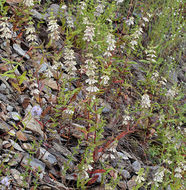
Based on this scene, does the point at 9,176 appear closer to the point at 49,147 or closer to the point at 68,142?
the point at 49,147

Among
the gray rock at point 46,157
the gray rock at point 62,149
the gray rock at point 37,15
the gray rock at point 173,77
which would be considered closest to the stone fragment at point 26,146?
the gray rock at point 46,157

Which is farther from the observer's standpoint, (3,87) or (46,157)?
(3,87)

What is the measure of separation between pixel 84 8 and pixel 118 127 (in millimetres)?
2281

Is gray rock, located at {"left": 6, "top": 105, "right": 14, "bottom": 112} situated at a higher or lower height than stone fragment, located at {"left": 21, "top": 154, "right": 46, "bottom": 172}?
higher

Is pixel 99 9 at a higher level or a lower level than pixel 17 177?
higher

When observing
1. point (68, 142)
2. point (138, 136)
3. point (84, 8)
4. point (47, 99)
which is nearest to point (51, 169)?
point (68, 142)

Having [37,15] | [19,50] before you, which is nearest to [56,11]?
[37,15]

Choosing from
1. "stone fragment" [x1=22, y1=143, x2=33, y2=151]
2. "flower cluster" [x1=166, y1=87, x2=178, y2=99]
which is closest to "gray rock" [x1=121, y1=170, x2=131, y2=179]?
"stone fragment" [x1=22, y1=143, x2=33, y2=151]

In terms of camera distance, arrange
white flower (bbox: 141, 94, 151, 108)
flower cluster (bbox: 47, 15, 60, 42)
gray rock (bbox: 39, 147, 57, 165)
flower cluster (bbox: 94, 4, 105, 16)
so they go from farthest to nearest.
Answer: flower cluster (bbox: 94, 4, 105, 16), white flower (bbox: 141, 94, 151, 108), flower cluster (bbox: 47, 15, 60, 42), gray rock (bbox: 39, 147, 57, 165)

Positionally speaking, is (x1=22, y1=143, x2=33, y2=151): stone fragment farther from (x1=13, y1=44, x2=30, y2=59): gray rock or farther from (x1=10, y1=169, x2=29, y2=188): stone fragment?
(x1=13, y1=44, x2=30, y2=59): gray rock

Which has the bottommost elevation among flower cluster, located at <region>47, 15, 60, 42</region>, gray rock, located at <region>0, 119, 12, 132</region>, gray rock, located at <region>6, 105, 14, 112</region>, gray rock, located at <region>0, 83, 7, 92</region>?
gray rock, located at <region>0, 119, 12, 132</region>

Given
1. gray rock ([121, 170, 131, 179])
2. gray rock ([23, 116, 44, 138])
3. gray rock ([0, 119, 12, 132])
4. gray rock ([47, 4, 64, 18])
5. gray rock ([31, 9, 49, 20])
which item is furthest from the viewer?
gray rock ([47, 4, 64, 18])

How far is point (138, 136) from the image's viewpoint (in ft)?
13.2

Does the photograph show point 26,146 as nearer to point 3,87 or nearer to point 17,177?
point 17,177
